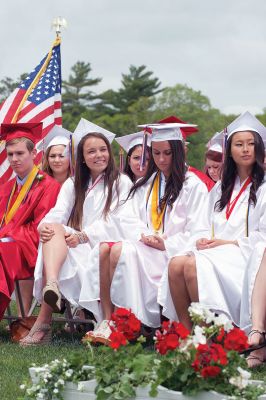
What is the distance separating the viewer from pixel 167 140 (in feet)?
25.6

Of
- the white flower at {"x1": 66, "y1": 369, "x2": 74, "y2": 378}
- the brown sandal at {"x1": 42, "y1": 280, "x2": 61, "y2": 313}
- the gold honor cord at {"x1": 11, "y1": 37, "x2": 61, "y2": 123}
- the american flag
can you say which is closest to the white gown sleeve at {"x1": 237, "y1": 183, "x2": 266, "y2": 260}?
the brown sandal at {"x1": 42, "y1": 280, "x2": 61, "y2": 313}

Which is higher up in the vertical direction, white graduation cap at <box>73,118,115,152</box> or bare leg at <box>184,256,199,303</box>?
white graduation cap at <box>73,118,115,152</box>

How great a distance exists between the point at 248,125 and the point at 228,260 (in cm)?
120

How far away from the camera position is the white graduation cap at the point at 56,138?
9.79 meters

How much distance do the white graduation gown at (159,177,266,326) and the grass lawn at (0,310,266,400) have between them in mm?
726

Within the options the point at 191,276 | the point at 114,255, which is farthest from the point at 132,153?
the point at 191,276

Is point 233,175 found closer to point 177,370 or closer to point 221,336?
point 221,336

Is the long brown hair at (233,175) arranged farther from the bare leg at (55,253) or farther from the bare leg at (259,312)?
the bare leg at (55,253)

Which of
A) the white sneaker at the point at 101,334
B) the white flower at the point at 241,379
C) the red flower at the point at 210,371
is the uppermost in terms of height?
the red flower at the point at 210,371

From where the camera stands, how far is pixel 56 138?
9.89m

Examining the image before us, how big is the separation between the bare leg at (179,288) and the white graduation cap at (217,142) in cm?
164

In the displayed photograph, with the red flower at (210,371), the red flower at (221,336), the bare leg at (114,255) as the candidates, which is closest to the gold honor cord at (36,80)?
the bare leg at (114,255)

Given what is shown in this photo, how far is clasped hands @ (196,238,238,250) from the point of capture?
707cm

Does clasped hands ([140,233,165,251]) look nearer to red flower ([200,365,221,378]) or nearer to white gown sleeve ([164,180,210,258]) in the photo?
white gown sleeve ([164,180,210,258])
